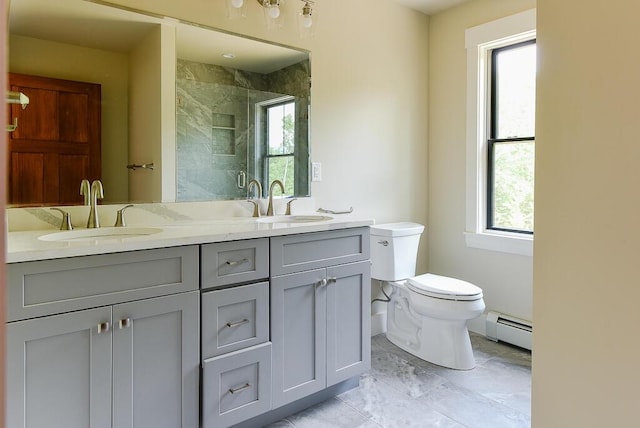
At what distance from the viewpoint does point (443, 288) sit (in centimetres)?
242

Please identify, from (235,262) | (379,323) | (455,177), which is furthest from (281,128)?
(379,323)

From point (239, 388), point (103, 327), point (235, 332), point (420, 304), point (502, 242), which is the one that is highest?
point (502, 242)

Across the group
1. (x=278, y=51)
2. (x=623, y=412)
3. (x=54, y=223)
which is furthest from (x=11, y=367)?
(x=278, y=51)

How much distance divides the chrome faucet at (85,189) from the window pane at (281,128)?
3.22 feet

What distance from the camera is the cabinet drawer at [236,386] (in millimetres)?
1559

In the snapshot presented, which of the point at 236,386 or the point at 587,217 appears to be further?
the point at 236,386

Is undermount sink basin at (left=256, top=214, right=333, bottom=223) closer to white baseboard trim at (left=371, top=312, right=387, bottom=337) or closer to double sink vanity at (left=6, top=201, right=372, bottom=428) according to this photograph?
double sink vanity at (left=6, top=201, right=372, bottom=428)

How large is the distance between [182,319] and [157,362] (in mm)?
167

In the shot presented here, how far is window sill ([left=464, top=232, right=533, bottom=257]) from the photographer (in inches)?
104

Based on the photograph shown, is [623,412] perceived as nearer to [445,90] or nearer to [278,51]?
[278,51]

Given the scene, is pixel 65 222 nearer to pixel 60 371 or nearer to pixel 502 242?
pixel 60 371

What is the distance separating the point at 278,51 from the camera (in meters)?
2.37

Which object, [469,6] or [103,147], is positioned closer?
[103,147]

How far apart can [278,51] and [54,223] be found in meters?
1.49
